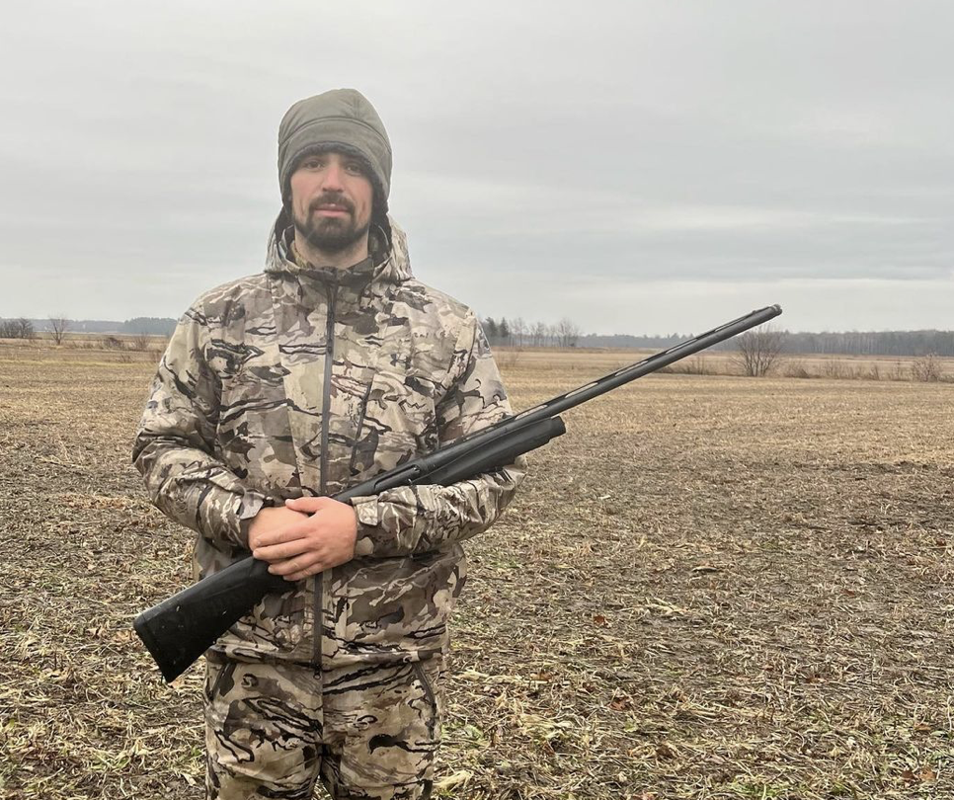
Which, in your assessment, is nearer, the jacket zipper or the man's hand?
the man's hand

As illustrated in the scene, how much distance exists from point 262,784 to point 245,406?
3.58ft

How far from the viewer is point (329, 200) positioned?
2363 mm

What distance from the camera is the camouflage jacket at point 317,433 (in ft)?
7.57

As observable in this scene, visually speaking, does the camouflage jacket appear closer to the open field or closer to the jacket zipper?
the jacket zipper

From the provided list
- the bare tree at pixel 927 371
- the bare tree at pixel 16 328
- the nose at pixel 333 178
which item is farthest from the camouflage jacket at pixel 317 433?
the bare tree at pixel 16 328

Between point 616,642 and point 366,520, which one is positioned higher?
point 366,520

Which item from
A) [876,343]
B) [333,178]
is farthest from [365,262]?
[876,343]

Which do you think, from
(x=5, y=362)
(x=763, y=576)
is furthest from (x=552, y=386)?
(x=763, y=576)

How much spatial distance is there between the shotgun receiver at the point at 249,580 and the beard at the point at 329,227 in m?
0.67

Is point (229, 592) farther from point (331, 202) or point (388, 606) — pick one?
point (331, 202)

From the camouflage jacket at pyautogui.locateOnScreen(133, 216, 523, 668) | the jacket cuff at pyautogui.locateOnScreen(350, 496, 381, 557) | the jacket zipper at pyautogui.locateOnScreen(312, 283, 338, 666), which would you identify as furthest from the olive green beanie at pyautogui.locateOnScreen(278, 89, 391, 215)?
the jacket cuff at pyautogui.locateOnScreen(350, 496, 381, 557)

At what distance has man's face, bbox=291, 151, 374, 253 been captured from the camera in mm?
2367

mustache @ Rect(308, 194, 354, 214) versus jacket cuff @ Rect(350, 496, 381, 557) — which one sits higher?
mustache @ Rect(308, 194, 354, 214)

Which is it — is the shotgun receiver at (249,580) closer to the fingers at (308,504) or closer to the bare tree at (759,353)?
the fingers at (308,504)
